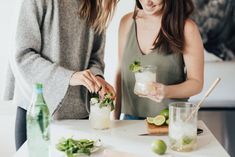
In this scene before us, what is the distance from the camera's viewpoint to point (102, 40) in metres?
1.71

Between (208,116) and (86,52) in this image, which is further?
(208,116)

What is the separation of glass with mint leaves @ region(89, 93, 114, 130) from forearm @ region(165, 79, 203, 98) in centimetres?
29

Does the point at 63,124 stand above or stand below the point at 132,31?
below

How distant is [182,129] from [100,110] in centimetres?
36

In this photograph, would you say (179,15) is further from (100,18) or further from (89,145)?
(89,145)

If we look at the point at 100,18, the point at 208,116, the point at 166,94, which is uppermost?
the point at 100,18

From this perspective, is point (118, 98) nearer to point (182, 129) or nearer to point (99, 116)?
point (99, 116)

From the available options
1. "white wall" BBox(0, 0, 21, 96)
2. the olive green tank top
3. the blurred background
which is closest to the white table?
the olive green tank top

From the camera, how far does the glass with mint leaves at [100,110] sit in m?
1.48

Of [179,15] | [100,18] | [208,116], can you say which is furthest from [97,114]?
[208,116]

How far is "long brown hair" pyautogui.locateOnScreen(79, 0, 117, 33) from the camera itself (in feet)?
5.24

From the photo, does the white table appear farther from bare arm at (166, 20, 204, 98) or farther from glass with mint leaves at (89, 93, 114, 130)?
bare arm at (166, 20, 204, 98)

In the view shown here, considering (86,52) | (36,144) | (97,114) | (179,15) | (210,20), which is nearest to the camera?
(36,144)

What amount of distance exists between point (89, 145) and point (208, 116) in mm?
1477
